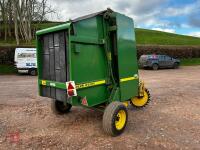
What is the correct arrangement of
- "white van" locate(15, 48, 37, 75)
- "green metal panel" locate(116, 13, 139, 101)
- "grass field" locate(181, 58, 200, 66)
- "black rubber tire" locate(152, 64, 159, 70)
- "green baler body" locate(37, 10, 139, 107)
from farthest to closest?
"grass field" locate(181, 58, 200, 66), "black rubber tire" locate(152, 64, 159, 70), "white van" locate(15, 48, 37, 75), "green metal panel" locate(116, 13, 139, 101), "green baler body" locate(37, 10, 139, 107)

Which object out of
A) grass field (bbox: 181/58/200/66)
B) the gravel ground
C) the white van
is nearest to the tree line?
the white van

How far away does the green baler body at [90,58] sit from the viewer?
5684 mm

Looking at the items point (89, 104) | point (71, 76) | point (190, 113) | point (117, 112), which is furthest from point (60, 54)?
point (190, 113)

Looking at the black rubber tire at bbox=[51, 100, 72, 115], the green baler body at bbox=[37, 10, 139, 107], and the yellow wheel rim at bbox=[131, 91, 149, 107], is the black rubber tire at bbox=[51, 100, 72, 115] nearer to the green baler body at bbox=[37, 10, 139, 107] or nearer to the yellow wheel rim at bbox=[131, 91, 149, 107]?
the green baler body at bbox=[37, 10, 139, 107]

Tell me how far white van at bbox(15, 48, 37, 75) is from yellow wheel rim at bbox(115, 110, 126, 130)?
50.7ft

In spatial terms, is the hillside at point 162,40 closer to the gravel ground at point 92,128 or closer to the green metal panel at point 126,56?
the gravel ground at point 92,128

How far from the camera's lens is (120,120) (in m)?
6.26

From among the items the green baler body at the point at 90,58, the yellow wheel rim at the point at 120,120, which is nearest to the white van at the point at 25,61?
the green baler body at the point at 90,58

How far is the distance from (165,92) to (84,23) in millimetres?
6954

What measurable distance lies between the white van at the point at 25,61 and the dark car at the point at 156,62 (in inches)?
444

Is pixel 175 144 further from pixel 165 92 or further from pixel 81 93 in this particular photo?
pixel 165 92

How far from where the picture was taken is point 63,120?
719 cm

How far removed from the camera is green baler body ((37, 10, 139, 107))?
18.6 feet

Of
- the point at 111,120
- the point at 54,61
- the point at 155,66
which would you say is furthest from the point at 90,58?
the point at 155,66
